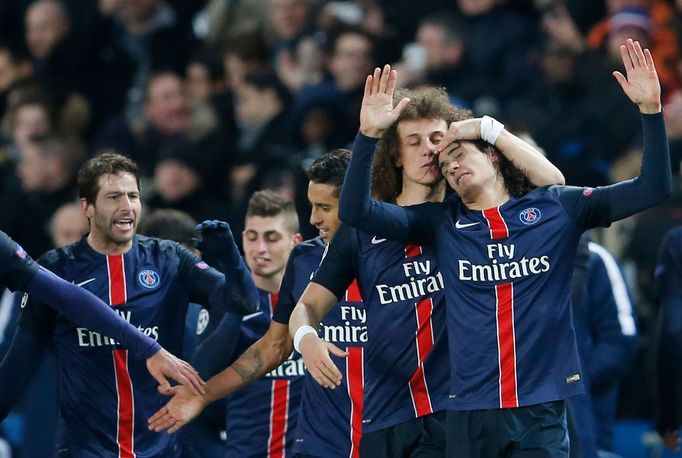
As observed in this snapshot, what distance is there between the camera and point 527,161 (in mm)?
7273

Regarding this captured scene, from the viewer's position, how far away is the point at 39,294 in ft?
25.0

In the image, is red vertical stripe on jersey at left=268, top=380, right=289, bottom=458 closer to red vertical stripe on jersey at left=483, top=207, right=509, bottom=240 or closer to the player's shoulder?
the player's shoulder

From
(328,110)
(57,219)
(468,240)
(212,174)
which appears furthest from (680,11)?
(468,240)

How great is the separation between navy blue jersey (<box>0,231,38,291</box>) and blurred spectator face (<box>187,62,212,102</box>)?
7.08 meters

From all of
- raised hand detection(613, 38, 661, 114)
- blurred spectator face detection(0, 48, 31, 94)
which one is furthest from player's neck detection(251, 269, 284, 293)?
blurred spectator face detection(0, 48, 31, 94)

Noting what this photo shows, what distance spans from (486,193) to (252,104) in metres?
6.60

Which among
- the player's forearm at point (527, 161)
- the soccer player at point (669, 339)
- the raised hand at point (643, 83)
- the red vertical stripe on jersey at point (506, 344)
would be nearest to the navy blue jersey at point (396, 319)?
the red vertical stripe on jersey at point (506, 344)

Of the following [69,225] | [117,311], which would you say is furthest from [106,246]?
[69,225]

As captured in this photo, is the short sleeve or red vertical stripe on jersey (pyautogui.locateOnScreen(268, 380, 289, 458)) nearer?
the short sleeve

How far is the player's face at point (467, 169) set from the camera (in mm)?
7203

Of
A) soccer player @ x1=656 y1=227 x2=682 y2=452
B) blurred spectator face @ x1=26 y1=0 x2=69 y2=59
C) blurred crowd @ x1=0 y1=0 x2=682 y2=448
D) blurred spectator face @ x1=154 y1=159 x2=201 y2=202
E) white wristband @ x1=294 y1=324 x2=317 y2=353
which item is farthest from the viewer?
blurred spectator face @ x1=26 y1=0 x2=69 y2=59

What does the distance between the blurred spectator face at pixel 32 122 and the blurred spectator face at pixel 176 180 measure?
4.96 ft

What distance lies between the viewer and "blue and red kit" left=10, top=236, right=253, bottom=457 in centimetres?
794

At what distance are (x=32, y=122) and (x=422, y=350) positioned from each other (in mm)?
7920
